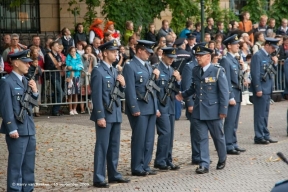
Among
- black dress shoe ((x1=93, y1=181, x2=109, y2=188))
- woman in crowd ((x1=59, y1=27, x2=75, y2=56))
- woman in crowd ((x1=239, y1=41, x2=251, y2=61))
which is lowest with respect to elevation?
black dress shoe ((x1=93, y1=181, x2=109, y2=188))

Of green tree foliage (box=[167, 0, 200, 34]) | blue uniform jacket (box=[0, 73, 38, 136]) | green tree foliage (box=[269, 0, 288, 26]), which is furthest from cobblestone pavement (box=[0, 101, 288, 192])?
green tree foliage (box=[269, 0, 288, 26])

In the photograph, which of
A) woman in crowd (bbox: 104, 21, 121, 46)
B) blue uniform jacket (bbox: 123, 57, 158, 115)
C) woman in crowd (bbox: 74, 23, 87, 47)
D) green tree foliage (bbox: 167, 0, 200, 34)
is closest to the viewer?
blue uniform jacket (bbox: 123, 57, 158, 115)

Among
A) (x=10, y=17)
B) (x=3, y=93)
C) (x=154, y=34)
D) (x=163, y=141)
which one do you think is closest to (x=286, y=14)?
(x=154, y=34)

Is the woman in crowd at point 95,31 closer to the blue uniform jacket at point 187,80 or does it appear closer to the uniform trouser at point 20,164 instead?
the blue uniform jacket at point 187,80

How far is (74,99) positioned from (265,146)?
19.6ft

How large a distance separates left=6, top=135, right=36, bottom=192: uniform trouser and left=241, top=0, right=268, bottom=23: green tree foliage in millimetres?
18673

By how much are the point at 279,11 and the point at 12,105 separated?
19.4 metres

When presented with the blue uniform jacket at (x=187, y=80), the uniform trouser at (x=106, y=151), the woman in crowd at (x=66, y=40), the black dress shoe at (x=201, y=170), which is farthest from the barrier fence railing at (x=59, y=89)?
the uniform trouser at (x=106, y=151)

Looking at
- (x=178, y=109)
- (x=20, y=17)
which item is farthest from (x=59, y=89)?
(x=20, y=17)

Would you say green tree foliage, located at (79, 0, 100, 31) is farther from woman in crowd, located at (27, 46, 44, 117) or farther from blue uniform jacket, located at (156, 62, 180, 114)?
blue uniform jacket, located at (156, 62, 180, 114)

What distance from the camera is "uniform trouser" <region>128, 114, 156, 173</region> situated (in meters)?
12.4

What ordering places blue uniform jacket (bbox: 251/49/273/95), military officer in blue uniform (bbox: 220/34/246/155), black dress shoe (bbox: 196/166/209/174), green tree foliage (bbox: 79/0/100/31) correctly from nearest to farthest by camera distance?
1. black dress shoe (bbox: 196/166/209/174)
2. military officer in blue uniform (bbox: 220/34/246/155)
3. blue uniform jacket (bbox: 251/49/273/95)
4. green tree foliage (bbox: 79/0/100/31)

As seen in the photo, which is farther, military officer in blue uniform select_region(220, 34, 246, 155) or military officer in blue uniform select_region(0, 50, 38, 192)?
military officer in blue uniform select_region(220, 34, 246, 155)

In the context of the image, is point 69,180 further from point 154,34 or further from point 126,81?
point 154,34
